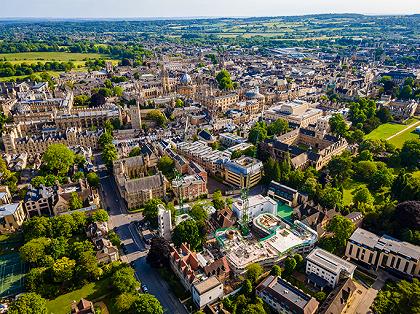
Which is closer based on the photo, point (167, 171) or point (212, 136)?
point (167, 171)

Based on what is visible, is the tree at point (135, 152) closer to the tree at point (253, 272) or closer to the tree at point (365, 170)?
the tree at point (253, 272)

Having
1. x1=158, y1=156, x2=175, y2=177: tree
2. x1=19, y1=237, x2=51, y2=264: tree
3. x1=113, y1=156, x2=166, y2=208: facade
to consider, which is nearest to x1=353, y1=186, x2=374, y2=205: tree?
x1=113, y1=156, x2=166, y2=208: facade

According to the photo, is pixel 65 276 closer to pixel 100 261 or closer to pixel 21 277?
pixel 100 261

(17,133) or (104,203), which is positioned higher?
(17,133)

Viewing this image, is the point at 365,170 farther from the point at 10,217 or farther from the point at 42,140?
the point at 42,140

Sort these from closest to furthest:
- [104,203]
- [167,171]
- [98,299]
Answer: [98,299]
[104,203]
[167,171]

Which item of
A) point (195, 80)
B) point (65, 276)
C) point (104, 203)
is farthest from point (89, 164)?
point (195, 80)

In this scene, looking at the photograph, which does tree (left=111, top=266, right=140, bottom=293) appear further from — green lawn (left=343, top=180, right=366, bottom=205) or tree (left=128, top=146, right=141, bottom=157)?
green lawn (left=343, top=180, right=366, bottom=205)
